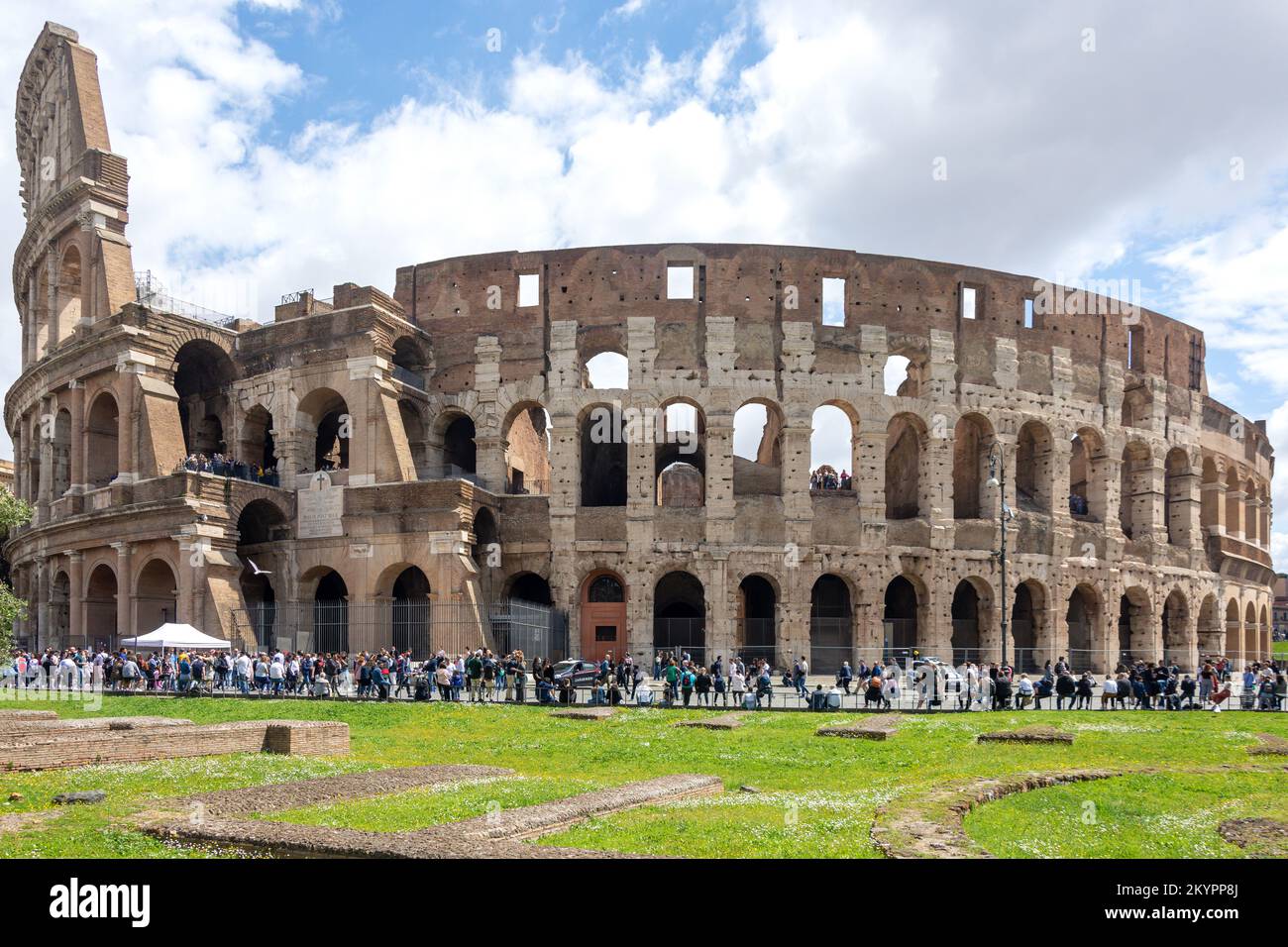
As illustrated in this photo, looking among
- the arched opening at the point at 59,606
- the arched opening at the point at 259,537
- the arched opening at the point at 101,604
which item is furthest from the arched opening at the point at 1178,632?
the arched opening at the point at 59,606

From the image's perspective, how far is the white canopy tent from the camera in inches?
1015

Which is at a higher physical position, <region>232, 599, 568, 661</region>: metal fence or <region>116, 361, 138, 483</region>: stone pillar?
<region>116, 361, 138, 483</region>: stone pillar

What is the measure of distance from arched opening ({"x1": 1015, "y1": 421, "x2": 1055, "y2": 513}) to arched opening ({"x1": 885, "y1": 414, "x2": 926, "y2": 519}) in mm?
3482

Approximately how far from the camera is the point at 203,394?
3988 cm

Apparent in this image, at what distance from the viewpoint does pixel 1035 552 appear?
3781 centimetres

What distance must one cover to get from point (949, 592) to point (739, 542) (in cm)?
732

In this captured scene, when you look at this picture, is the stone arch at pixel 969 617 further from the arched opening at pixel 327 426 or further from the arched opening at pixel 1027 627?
the arched opening at pixel 327 426

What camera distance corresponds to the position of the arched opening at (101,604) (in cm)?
3553

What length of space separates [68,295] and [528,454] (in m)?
17.9

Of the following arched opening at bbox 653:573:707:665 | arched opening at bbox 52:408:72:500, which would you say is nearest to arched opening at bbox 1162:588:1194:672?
arched opening at bbox 653:573:707:665

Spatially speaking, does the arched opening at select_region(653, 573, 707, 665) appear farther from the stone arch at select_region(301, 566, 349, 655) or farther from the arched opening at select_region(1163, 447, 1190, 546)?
the arched opening at select_region(1163, 447, 1190, 546)

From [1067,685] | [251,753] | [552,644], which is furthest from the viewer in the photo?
[552,644]
